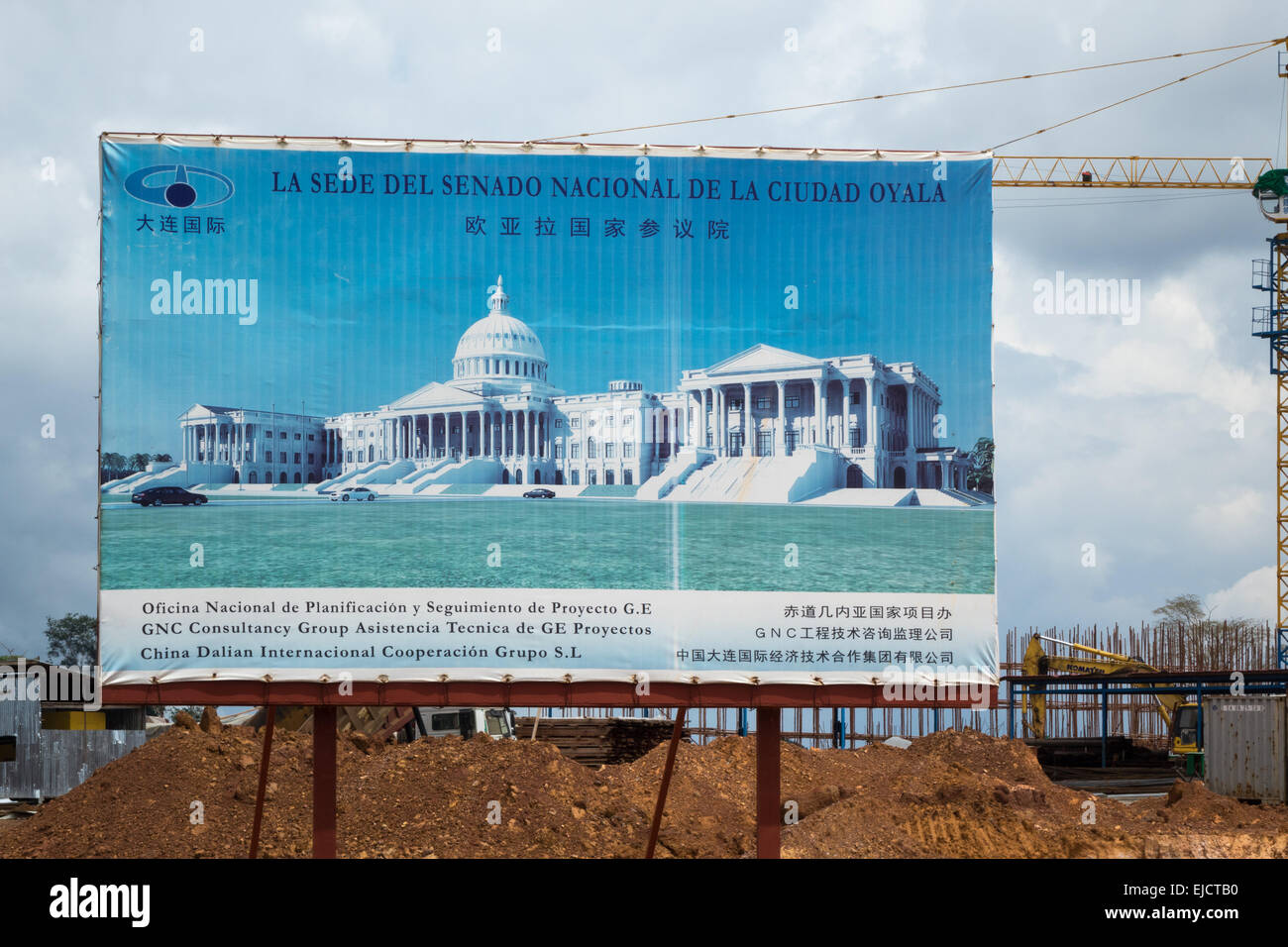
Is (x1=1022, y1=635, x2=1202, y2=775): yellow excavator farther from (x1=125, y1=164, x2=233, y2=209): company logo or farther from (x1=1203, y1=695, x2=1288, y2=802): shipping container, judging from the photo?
(x1=125, y1=164, x2=233, y2=209): company logo

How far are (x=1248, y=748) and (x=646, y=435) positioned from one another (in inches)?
937

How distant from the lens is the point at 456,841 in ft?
60.8

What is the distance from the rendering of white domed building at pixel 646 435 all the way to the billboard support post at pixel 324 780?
271 cm

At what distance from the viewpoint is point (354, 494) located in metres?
13.3

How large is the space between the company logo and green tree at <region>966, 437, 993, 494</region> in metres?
9.01

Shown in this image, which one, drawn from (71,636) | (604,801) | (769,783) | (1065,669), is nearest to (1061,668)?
(1065,669)

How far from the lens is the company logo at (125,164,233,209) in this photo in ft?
43.1

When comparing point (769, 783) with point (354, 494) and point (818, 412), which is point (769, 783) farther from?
point (354, 494)

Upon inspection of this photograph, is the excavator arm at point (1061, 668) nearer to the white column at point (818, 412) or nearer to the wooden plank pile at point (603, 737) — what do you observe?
the wooden plank pile at point (603, 737)

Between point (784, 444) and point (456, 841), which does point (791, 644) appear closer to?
A: point (784, 444)

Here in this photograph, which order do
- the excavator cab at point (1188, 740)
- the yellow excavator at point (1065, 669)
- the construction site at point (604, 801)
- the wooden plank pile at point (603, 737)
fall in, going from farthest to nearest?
the yellow excavator at point (1065, 669) < the excavator cab at point (1188, 740) < the wooden plank pile at point (603, 737) < the construction site at point (604, 801)

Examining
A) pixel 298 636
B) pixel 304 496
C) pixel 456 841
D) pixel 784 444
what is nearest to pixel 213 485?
pixel 304 496

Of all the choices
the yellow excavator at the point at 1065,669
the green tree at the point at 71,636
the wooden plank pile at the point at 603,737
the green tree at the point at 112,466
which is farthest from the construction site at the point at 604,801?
the green tree at the point at 71,636

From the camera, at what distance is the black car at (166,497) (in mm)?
13125
